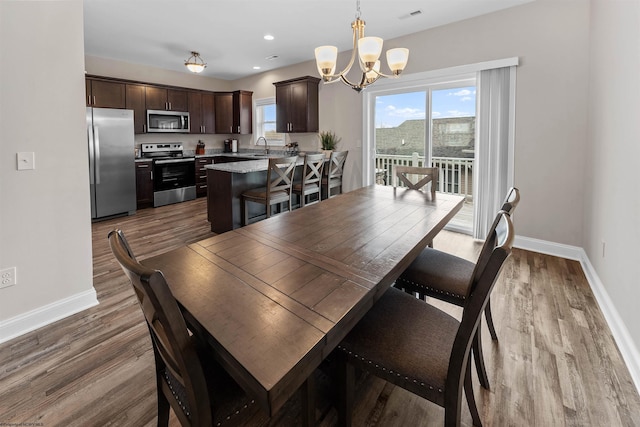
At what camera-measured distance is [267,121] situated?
7.32 meters

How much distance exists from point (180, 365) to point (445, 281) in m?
1.38

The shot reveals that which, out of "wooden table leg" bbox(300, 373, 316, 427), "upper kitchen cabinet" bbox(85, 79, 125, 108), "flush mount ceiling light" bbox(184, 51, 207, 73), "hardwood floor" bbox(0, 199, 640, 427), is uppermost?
"flush mount ceiling light" bbox(184, 51, 207, 73)

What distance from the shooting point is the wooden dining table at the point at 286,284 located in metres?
0.81

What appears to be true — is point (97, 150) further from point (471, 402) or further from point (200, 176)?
point (471, 402)

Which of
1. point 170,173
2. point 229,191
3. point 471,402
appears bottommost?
point 471,402

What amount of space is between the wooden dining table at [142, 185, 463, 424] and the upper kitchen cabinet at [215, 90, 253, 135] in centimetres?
582

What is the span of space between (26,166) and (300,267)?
2064 mm

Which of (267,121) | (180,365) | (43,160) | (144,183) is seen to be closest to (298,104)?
(267,121)

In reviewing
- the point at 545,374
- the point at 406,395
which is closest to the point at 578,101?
the point at 545,374

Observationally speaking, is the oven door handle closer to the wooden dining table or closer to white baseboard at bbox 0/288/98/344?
white baseboard at bbox 0/288/98/344

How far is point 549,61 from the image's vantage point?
3.40 metres

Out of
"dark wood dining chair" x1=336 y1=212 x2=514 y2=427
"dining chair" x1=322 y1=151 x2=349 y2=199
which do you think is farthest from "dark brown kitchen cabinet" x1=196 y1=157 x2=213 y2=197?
"dark wood dining chair" x1=336 y1=212 x2=514 y2=427

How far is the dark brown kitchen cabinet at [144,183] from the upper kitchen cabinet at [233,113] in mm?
2059

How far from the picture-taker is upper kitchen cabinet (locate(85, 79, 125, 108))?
5.23 meters
